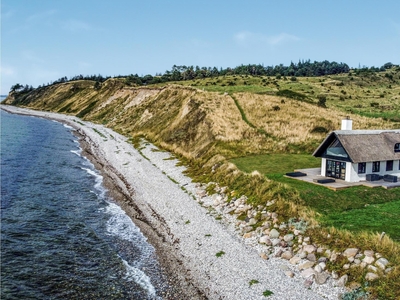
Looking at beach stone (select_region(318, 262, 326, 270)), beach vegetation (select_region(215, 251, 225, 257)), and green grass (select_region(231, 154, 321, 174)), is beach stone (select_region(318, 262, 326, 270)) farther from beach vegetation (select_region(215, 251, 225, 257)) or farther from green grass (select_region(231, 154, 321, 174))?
green grass (select_region(231, 154, 321, 174))

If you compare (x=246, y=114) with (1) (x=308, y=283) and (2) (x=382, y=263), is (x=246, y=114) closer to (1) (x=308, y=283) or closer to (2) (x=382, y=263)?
(1) (x=308, y=283)

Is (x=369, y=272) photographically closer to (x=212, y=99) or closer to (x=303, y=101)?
(x=212, y=99)

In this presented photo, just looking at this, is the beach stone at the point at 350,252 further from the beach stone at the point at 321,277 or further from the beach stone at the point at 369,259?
the beach stone at the point at 321,277

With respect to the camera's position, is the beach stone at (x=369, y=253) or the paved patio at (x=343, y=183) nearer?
the beach stone at (x=369, y=253)

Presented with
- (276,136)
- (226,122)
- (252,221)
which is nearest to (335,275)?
(252,221)

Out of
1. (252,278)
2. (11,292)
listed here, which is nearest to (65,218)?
(11,292)

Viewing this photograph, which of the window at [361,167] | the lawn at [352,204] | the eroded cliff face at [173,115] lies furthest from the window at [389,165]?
the eroded cliff face at [173,115]

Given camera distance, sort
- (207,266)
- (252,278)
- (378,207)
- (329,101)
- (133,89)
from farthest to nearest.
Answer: (133,89) < (329,101) < (378,207) < (207,266) < (252,278)
